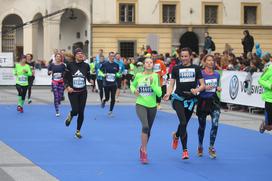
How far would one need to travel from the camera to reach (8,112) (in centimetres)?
2016

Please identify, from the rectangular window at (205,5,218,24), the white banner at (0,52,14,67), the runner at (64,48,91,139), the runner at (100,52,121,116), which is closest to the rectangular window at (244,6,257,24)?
the rectangular window at (205,5,218,24)

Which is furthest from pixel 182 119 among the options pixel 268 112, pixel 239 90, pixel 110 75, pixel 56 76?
pixel 239 90

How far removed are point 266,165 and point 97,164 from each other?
Result: 284 cm

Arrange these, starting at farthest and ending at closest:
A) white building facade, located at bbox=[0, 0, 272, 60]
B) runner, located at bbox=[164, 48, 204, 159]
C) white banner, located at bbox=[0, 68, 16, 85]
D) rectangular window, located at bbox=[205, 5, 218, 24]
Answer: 1. rectangular window, located at bbox=[205, 5, 218, 24]
2. white building facade, located at bbox=[0, 0, 272, 60]
3. white banner, located at bbox=[0, 68, 16, 85]
4. runner, located at bbox=[164, 48, 204, 159]

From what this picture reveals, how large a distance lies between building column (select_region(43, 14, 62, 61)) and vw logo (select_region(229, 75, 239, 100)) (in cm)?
2486

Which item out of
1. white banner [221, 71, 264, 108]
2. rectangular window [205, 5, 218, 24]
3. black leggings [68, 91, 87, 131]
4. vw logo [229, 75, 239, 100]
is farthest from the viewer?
rectangular window [205, 5, 218, 24]

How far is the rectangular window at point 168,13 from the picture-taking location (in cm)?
4669

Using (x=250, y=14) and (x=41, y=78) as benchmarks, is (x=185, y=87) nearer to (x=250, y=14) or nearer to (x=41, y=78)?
(x=41, y=78)

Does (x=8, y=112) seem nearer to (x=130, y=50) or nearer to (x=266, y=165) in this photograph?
(x=266, y=165)

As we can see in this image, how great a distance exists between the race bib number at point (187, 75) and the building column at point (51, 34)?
117 feet

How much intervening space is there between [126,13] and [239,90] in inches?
969

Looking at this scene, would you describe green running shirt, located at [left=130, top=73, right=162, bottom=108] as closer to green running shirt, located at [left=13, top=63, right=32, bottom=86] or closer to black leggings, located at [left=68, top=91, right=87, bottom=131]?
black leggings, located at [left=68, top=91, right=87, bottom=131]

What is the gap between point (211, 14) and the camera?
47375 mm

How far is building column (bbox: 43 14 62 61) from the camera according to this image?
152 feet
